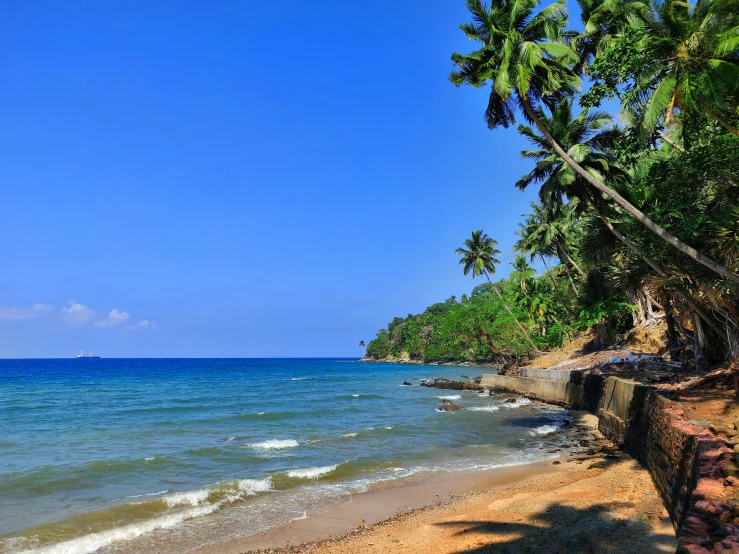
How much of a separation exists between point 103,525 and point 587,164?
18.1 meters

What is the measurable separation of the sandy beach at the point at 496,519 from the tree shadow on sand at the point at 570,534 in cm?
2

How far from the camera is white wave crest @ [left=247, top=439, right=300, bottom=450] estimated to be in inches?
706

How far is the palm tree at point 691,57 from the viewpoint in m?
11.0

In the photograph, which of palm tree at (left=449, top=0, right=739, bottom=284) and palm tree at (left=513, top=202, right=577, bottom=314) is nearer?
palm tree at (left=449, top=0, right=739, bottom=284)

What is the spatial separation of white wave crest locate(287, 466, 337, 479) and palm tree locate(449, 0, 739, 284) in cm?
1228

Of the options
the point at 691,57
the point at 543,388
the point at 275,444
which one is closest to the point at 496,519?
the point at 275,444

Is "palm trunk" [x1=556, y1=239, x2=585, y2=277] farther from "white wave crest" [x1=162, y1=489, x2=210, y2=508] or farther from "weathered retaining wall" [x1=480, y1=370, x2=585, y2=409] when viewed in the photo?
"white wave crest" [x1=162, y1=489, x2=210, y2=508]

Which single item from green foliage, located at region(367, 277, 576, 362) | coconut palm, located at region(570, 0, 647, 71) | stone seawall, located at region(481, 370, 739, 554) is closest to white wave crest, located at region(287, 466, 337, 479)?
stone seawall, located at region(481, 370, 739, 554)

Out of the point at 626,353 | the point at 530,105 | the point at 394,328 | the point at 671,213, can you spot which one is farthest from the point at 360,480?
the point at 394,328

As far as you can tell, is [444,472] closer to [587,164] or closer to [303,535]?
[303,535]

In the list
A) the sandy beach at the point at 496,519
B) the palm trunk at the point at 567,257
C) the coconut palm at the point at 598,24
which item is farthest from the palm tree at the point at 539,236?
the sandy beach at the point at 496,519

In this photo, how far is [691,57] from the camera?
11.5m

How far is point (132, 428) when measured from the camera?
22906 millimetres

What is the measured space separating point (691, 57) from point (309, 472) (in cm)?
1485
